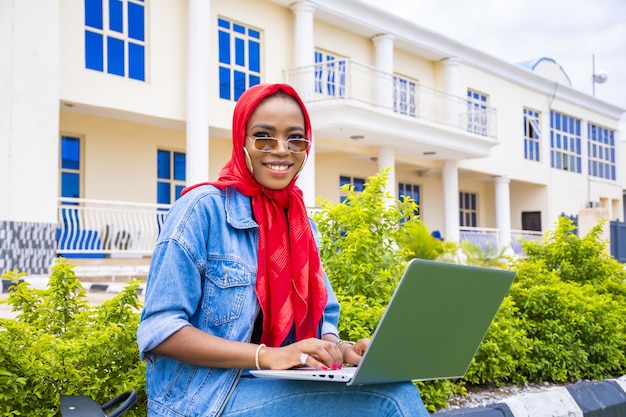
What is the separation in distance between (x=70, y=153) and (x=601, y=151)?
75.4ft

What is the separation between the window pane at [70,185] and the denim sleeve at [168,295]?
11461mm

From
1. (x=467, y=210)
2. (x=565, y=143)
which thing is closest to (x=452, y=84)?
(x=467, y=210)

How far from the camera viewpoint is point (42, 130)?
10359 millimetres

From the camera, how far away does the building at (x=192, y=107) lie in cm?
1025

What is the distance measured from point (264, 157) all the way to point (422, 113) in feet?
55.1

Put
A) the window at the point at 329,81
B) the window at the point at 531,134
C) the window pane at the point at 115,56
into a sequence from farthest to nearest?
the window at the point at 531,134, the window at the point at 329,81, the window pane at the point at 115,56

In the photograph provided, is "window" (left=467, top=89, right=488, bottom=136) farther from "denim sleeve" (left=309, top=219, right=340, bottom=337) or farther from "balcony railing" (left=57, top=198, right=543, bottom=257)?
"denim sleeve" (left=309, top=219, right=340, bottom=337)

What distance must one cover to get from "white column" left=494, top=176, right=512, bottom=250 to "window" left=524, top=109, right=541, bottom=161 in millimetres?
2003

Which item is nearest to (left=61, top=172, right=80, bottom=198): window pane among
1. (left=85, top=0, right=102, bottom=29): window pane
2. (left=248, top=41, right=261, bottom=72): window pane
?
(left=85, top=0, right=102, bottom=29): window pane

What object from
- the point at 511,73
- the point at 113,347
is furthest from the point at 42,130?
the point at 511,73

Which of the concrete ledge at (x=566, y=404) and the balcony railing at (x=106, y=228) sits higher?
the balcony railing at (x=106, y=228)

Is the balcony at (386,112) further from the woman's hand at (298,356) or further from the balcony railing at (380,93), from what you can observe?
the woman's hand at (298,356)

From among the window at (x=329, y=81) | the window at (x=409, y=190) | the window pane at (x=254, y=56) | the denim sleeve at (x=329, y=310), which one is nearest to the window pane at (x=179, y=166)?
the window pane at (x=254, y=56)

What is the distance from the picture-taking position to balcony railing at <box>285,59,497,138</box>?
14.5 metres
